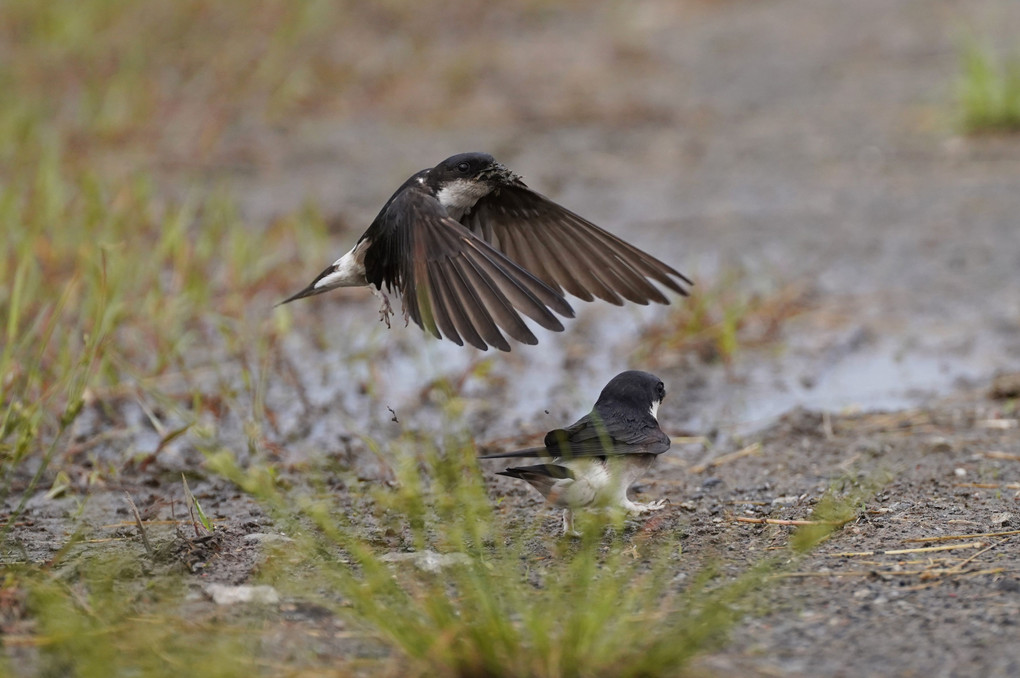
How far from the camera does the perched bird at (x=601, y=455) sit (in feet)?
10.7

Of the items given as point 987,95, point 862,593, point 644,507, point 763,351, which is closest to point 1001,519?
point 862,593

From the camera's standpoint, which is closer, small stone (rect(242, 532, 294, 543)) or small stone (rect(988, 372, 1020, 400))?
small stone (rect(242, 532, 294, 543))

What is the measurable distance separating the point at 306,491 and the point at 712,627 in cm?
204

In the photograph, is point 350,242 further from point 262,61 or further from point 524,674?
point 524,674

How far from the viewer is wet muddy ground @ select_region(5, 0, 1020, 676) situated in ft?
9.71

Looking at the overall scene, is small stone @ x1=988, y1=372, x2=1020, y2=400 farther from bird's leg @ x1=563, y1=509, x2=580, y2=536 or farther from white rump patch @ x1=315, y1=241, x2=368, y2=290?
white rump patch @ x1=315, y1=241, x2=368, y2=290

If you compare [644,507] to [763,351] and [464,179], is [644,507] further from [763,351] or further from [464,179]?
[763,351]

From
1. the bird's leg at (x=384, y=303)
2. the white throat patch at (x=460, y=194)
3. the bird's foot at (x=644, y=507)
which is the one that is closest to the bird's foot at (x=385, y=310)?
the bird's leg at (x=384, y=303)

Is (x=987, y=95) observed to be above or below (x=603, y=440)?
above

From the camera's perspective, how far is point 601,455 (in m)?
3.32

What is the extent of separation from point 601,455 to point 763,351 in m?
2.51

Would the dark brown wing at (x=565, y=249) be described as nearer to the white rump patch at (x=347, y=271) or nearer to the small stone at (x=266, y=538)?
the white rump patch at (x=347, y=271)

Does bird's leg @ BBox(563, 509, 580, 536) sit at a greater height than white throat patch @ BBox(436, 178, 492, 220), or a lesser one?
lesser

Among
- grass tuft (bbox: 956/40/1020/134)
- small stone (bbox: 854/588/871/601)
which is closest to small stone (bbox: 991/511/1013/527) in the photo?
small stone (bbox: 854/588/871/601)
